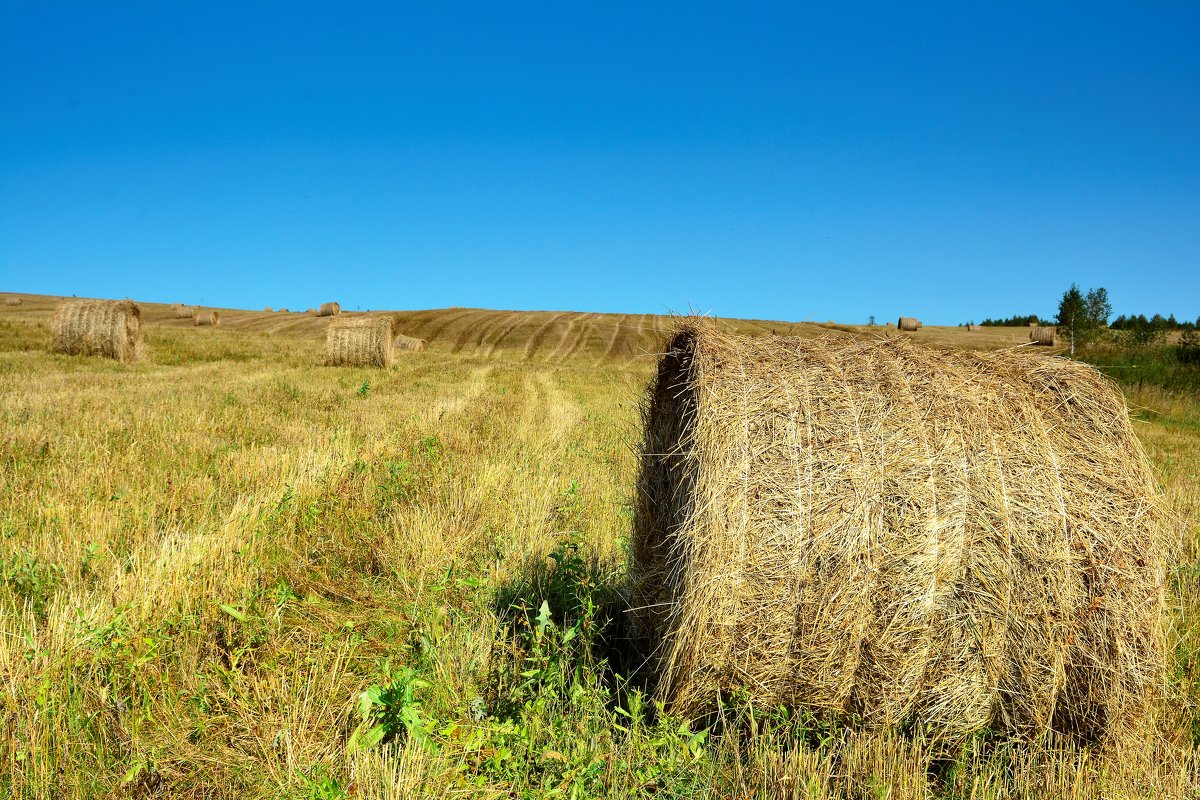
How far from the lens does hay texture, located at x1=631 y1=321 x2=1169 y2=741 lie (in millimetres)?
3617

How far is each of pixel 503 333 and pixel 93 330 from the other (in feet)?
92.1

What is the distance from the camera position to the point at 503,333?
48.0 metres

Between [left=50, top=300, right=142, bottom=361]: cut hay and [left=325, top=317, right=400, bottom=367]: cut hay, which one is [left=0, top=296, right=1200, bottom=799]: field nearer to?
[left=325, top=317, right=400, bottom=367]: cut hay

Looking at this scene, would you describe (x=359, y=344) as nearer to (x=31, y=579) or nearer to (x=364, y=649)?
(x=31, y=579)

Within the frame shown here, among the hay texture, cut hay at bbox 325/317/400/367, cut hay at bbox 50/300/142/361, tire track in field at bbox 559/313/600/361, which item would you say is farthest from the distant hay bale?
the hay texture

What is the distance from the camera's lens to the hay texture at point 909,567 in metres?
3.62

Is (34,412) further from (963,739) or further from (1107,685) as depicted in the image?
(1107,685)

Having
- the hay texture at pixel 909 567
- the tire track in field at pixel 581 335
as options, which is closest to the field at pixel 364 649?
the hay texture at pixel 909 567

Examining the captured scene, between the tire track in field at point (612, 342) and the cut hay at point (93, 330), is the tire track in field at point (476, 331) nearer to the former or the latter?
the tire track in field at point (612, 342)

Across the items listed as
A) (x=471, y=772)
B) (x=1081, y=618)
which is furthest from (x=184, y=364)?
(x=1081, y=618)

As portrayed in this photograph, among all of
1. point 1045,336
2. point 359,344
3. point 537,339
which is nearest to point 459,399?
point 359,344

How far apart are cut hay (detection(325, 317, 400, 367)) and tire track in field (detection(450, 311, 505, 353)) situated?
19814 millimetres

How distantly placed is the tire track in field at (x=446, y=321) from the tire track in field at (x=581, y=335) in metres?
8.93

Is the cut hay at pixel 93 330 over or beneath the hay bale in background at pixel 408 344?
beneath
